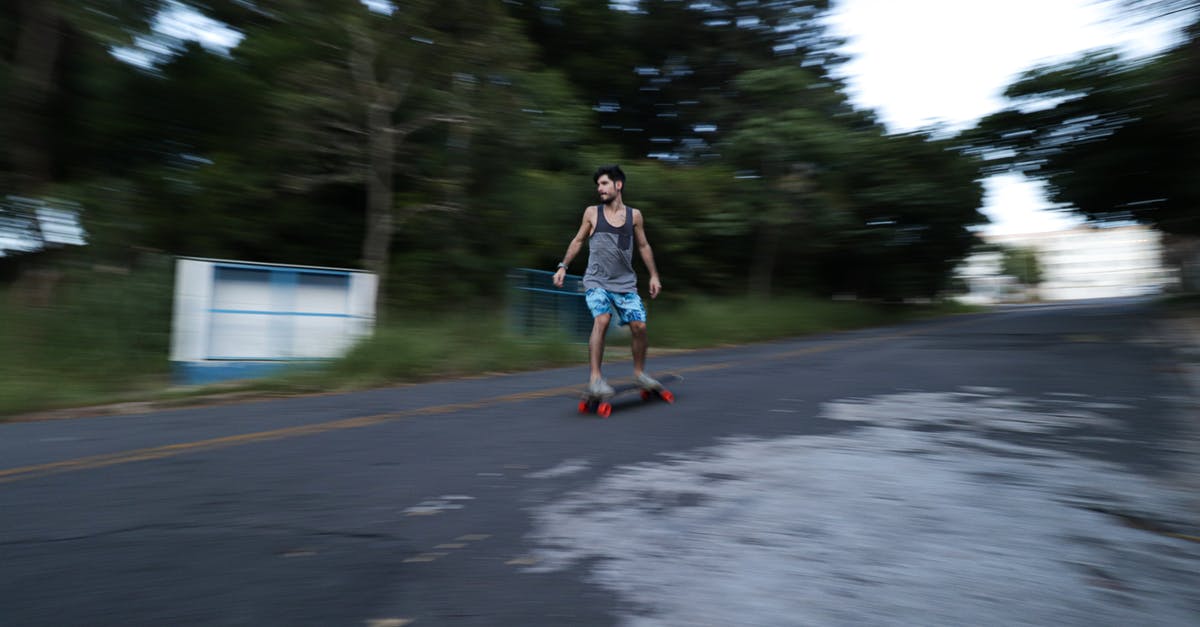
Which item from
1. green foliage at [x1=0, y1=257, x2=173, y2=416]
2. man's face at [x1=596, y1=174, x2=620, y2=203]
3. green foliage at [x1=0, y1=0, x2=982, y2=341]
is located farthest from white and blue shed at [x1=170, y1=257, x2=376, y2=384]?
man's face at [x1=596, y1=174, x2=620, y2=203]

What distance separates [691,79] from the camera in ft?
77.0

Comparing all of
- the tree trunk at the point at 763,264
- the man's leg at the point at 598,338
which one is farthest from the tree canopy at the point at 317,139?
the man's leg at the point at 598,338

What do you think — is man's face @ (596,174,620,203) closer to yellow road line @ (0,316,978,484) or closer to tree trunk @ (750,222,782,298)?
yellow road line @ (0,316,978,484)

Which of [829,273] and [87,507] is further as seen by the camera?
[829,273]

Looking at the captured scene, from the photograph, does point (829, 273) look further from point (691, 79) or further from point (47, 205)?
point (47, 205)

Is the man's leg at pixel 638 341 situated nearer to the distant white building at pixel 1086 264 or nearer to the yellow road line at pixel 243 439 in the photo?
the yellow road line at pixel 243 439

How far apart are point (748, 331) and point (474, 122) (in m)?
7.58

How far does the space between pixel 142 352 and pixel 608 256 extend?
20.9 feet

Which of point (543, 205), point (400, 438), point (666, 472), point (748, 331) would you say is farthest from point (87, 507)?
point (748, 331)

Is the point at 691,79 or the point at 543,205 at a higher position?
the point at 691,79

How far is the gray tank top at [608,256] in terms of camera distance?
628 cm

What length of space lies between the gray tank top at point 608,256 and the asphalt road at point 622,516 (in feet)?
3.41

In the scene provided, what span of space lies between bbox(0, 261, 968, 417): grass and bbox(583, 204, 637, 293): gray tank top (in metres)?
3.33

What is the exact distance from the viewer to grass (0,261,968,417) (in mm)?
7984
